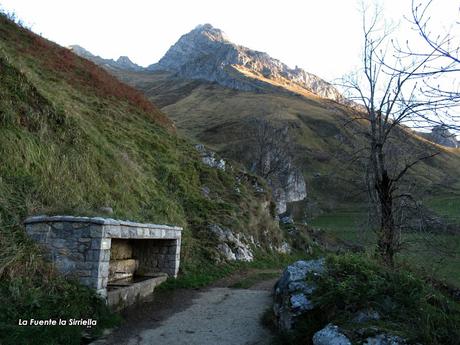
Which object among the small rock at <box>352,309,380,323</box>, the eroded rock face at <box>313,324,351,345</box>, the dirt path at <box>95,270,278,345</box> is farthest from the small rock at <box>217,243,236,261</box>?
the eroded rock face at <box>313,324,351,345</box>

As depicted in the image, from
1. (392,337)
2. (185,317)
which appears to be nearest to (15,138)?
(185,317)

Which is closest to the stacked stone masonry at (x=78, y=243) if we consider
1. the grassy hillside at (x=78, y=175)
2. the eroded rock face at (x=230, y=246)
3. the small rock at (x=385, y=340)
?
the grassy hillside at (x=78, y=175)

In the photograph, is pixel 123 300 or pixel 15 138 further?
pixel 15 138

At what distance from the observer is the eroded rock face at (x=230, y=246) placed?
1534cm

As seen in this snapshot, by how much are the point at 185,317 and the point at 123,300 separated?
4.71 ft

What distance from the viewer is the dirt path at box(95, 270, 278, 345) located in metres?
7.29

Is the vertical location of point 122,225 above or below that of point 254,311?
above

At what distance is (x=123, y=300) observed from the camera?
878cm

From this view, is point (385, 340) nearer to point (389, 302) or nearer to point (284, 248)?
point (389, 302)

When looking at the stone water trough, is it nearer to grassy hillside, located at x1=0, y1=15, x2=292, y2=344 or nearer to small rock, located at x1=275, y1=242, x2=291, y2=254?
grassy hillside, located at x1=0, y1=15, x2=292, y2=344

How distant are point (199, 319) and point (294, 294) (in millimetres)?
2734

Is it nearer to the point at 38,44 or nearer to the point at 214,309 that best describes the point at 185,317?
the point at 214,309

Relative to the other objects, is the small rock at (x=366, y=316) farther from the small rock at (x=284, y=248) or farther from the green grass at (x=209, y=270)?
the small rock at (x=284, y=248)

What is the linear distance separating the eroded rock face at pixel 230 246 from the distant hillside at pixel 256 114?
4.79 metres
